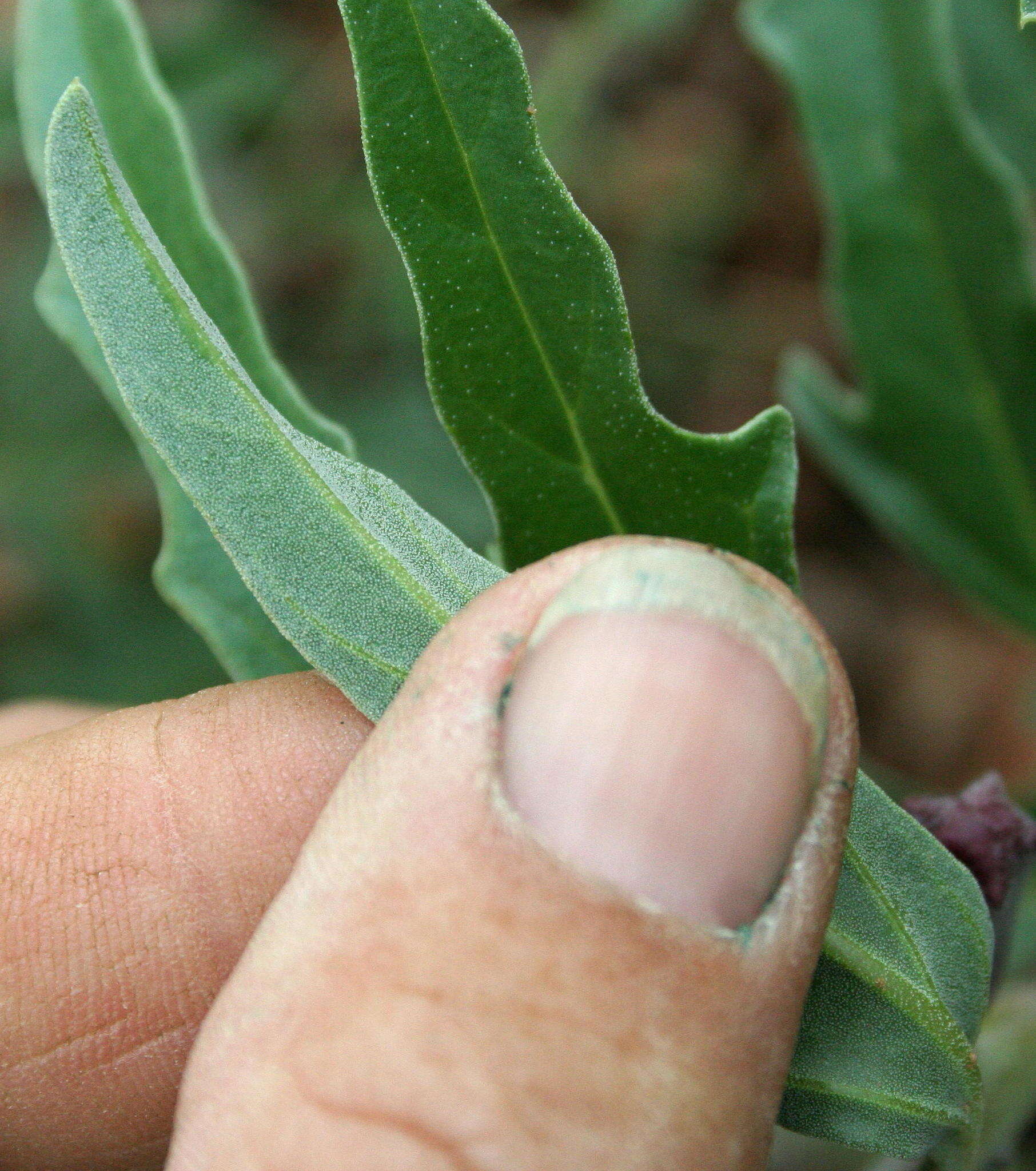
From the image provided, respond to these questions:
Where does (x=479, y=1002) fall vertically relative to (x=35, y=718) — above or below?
above

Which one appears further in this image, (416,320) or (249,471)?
(416,320)

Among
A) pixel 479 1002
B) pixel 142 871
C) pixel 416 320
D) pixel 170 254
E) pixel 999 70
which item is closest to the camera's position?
pixel 479 1002

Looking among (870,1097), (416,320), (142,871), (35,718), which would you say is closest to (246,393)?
(142,871)

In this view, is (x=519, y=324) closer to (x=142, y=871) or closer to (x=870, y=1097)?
(x=142, y=871)

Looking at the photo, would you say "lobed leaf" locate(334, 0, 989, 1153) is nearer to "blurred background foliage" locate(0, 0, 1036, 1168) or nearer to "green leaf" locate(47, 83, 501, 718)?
"green leaf" locate(47, 83, 501, 718)

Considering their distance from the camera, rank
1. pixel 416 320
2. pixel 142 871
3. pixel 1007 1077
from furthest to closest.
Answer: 1. pixel 416 320
2. pixel 1007 1077
3. pixel 142 871

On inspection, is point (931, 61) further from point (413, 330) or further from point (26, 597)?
point (26, 597)

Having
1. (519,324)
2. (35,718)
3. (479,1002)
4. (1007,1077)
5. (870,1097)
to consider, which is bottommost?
(1007,1077)
